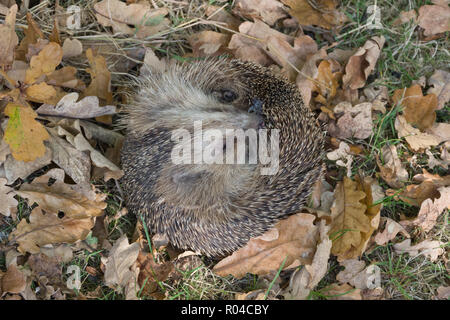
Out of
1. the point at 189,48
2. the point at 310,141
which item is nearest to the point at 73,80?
the point at 189,48

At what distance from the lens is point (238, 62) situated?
139 inches

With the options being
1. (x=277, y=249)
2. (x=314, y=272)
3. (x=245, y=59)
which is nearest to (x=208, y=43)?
(x=245, y=59)

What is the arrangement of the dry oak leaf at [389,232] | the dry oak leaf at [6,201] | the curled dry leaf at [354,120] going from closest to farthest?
the dry oak leaf at [6,201]
the dry oak leaf at [389,232]
the curled dry leaf at [354,120]

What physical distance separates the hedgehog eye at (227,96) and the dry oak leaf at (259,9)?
2.22 feet

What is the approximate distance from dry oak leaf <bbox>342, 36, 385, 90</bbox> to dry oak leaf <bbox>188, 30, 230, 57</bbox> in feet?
3.44

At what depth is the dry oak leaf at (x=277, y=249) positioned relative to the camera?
3289mm

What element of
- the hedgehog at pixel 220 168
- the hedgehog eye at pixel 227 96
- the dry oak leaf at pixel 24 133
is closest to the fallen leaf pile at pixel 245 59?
the dry oak leaf at pixel 24 133

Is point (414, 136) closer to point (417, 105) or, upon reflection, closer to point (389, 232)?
point (417, 105)

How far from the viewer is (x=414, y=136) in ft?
12.0

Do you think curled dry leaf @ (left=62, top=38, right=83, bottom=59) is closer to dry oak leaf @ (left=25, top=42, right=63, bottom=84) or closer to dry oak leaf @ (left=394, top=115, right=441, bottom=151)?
dry oak leaf @ (left=25, top=42, right=63, bottom=84)

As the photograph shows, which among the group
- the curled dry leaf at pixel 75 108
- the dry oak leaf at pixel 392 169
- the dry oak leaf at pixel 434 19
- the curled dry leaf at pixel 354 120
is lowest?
the dry oak leaf at pixel 392 169

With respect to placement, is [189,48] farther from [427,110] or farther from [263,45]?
[427,110]

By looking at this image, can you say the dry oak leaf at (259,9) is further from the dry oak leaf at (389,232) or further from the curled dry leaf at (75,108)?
the dry oak leaf at (389,232)

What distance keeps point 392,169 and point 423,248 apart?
65cm
